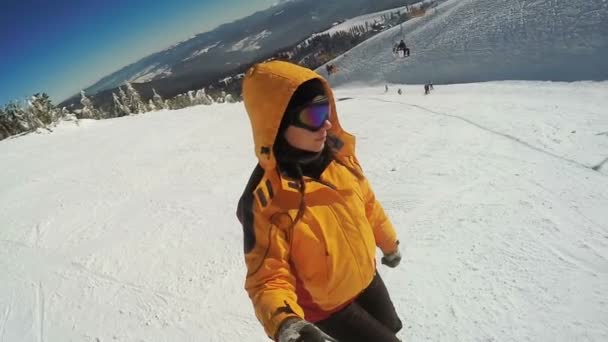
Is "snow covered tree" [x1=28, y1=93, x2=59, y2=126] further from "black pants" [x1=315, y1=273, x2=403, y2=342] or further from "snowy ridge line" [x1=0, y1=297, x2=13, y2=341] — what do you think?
"black pants" [x1=315, y1=273, x2=403, y2=342]

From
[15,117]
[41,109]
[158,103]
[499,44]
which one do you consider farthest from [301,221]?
[158,103]

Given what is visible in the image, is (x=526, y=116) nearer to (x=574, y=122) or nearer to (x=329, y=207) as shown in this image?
(x=574, y=122)

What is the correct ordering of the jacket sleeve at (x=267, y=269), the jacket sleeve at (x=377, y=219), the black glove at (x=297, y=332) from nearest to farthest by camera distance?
the black glove at (x=297, y=332) → the jacket sleeve at (x=267, y=269) → the jacket sleeve at (x=377, y=219)

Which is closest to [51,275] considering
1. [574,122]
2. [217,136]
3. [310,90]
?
[310,90]

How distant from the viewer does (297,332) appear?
164 cm

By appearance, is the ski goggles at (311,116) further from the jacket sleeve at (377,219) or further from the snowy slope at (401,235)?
the snowy slope at (401,235)

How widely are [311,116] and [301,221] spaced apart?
559mm

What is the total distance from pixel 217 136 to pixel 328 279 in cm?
1407

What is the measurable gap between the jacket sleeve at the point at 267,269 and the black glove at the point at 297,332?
0.07 m

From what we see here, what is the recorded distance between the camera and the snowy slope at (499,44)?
23.1m

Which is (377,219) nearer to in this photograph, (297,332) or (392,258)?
(392,258)

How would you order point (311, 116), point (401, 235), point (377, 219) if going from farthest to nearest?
point (401, 235) < point (377, 219) < point (311, 116)

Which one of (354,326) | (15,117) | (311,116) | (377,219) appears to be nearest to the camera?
(311,116)

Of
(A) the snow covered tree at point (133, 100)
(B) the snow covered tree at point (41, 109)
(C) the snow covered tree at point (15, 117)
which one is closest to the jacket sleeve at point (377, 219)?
(B) the snow covered tree at point (41, 109)
